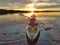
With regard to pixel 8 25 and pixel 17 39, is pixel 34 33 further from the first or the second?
pixel 8 25

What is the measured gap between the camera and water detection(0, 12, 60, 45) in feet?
68.5

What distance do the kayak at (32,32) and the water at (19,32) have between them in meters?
1.73

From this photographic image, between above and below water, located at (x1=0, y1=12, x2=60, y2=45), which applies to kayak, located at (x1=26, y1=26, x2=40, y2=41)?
above

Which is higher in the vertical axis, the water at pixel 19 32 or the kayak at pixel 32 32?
the kayak at pixel 32 32

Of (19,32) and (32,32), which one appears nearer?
(32,32)

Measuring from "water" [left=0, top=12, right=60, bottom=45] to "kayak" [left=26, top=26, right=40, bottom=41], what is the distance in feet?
5.66

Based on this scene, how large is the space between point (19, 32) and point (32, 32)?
205 inches

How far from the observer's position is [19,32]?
2347 cm

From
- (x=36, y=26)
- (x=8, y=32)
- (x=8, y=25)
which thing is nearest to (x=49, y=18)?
(x=8, y=25)

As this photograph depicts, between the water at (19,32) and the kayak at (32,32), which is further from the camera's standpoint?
the water at (19,32)

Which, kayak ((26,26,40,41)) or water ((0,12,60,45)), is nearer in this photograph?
kayak ((26,26,40,41))

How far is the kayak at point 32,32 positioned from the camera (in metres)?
18.0

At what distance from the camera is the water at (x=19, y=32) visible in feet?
68.5

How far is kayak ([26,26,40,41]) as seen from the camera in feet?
59.2
